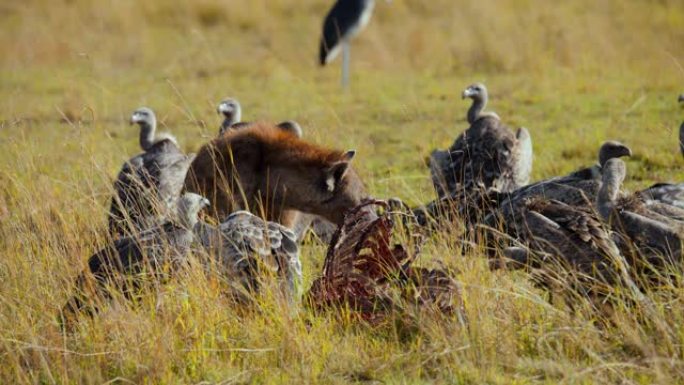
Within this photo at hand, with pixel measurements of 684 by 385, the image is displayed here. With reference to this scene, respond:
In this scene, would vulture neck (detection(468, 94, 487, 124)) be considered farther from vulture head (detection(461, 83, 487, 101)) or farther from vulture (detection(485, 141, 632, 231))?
vulture (detection(485, 141, 632, 231))

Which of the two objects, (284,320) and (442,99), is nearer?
(284,320)

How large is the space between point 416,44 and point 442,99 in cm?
439

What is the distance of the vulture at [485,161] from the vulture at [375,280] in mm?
2454

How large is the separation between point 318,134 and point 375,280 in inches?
126

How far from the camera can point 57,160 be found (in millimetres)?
10258

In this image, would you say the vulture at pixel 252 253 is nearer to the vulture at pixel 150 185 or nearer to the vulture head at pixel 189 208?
the vulture head at pixel 189 208

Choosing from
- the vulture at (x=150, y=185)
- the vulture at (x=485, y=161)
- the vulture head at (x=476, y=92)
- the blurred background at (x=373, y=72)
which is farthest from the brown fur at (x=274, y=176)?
the vulture head at (x=476, y=92)

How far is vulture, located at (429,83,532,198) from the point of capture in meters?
8.59

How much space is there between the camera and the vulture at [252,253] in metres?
5.89

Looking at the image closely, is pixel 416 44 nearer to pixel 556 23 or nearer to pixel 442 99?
pixel 556 23

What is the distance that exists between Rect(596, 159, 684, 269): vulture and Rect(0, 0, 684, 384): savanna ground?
308 millimetres

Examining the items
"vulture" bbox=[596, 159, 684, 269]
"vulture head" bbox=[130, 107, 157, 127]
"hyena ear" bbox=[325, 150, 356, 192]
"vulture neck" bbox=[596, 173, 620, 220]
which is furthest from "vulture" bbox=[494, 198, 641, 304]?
Result: "vulture head" bbox=[130, 107, 157, 127]

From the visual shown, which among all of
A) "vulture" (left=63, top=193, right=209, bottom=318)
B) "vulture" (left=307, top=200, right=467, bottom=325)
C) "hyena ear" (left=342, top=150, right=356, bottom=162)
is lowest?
"vulture" (left=307, top=200, right=467, bottom=325)

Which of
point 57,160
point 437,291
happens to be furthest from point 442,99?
point 437,291
